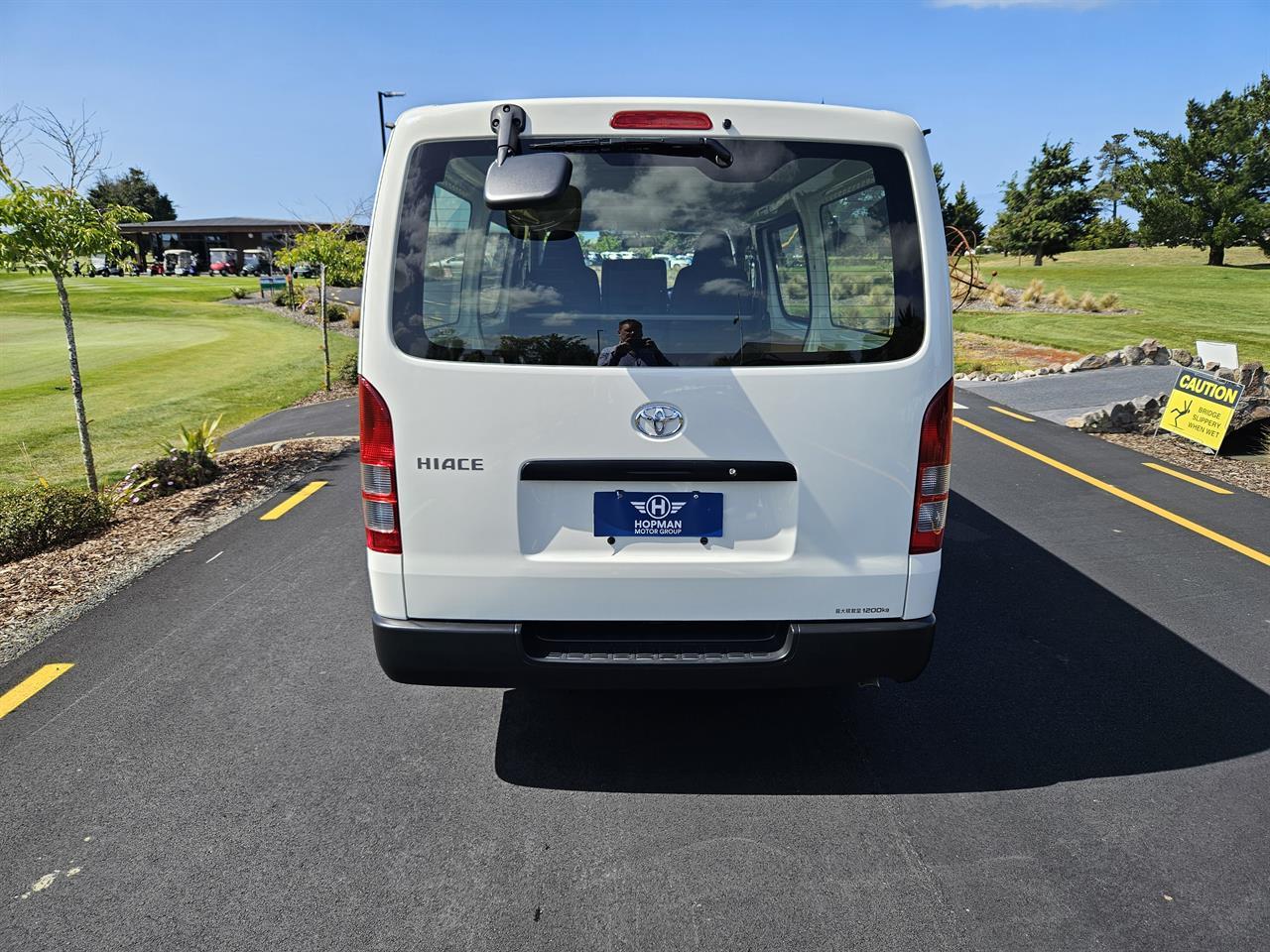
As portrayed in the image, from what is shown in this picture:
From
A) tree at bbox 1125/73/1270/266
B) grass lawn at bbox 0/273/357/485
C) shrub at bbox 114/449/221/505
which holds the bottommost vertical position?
grass lawn at bbox 0/273/357/485

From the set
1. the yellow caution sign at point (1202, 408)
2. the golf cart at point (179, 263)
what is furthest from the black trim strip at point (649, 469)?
the golf cart at point (179, 263)

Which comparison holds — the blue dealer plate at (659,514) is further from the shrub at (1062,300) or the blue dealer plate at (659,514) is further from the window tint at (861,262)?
the shrub at (1062,300)

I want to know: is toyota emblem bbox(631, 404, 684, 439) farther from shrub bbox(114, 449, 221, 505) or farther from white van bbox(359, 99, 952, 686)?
shrub bbox(114, 449, 221, 505)

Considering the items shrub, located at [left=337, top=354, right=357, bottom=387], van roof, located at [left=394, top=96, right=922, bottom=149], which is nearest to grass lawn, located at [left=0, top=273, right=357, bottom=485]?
shrub, located at [left=337, top=354, right=357, bottom=387]

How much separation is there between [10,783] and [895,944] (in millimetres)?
3132

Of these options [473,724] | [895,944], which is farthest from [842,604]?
[473,724]

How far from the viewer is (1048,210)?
59625mm

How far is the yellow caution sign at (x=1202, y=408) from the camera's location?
8.48 meters

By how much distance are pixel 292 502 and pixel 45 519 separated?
5.77 ft

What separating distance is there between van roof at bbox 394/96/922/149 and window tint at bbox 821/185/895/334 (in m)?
0.20

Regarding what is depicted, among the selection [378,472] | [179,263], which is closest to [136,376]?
[378,472]

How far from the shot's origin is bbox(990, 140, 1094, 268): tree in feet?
194

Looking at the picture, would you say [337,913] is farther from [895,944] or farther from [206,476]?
[206,476]

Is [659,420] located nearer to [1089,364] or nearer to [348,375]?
[1089,364]
